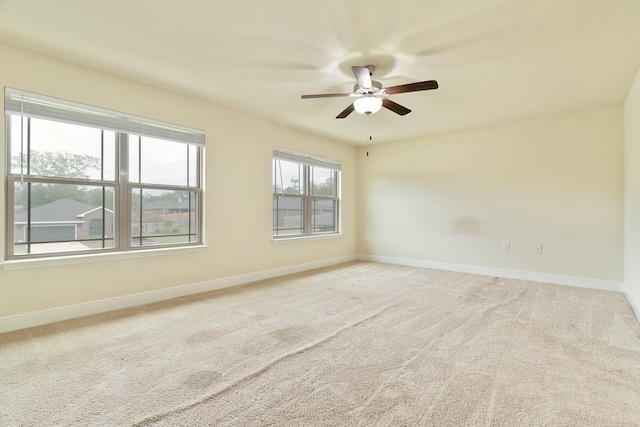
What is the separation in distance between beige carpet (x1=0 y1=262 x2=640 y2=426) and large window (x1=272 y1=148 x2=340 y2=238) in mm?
1940

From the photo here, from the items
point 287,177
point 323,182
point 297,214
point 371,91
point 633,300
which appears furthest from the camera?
point 323,182

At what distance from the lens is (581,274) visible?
13.3 ft

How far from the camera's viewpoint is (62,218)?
9.46 ft

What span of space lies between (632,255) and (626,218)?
627 millimetres

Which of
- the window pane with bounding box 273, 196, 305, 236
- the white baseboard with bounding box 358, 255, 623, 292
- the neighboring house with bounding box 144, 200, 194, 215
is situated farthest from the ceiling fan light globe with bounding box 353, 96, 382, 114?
the white baseboard with bounding box 358, 255, 623, 292

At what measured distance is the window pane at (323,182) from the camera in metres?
5.55

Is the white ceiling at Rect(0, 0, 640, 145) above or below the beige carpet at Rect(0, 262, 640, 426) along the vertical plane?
above

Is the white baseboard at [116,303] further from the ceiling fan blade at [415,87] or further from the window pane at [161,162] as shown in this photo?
the ceiling fan blade at [415,87]

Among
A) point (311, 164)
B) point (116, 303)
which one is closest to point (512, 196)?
point (311, 164)

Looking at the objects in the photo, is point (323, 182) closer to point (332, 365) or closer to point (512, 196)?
point (512, 196)

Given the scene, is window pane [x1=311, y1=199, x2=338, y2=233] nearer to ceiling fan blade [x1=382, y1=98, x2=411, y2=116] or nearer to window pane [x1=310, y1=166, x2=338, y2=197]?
window pane [x1=310, y1=166, x2=338, y2=197]

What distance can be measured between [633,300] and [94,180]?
579 cm

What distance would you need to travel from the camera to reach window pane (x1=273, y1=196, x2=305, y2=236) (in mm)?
4896

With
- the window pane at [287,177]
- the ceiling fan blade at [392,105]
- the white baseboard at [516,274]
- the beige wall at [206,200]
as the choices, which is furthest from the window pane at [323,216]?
the ceiling fan blade at [392,105]
